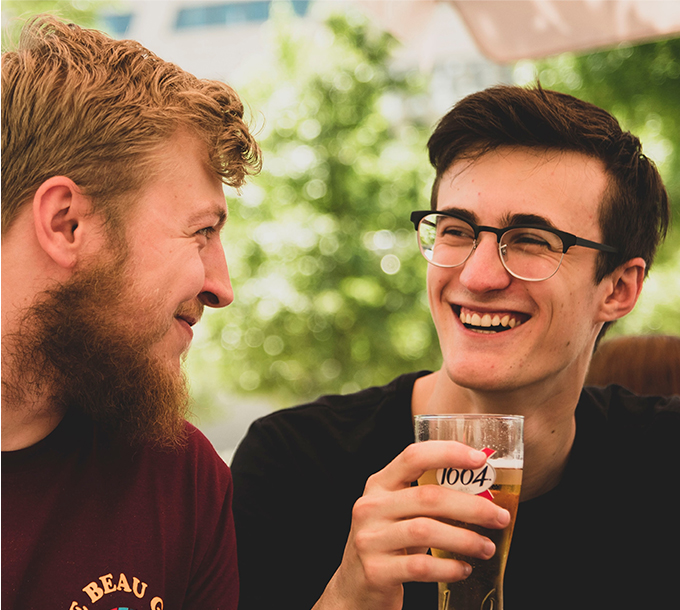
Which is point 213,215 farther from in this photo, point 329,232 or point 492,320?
point 329,232

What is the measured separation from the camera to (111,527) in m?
1.84

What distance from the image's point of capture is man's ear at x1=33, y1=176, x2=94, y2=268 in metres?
1.82

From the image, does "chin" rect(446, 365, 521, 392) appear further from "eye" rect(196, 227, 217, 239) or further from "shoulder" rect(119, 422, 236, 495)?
"eye" rect(196, 227, 217, 239)

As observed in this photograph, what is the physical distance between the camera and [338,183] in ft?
39.4

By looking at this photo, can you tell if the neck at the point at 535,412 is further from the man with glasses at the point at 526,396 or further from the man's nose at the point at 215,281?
the man's nose at the point at 215,281

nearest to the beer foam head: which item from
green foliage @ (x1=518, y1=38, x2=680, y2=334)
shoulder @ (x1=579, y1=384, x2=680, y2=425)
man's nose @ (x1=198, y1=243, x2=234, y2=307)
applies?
man's nose @ (x1=198, y1=243, x2=234, y2=307)

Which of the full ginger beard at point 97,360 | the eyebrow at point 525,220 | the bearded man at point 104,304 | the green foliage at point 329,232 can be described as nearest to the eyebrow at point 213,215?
the bearded man at point 104,304

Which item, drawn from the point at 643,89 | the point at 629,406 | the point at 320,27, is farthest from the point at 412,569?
the point at 320,27

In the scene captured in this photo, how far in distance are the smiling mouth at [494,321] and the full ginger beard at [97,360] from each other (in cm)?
102

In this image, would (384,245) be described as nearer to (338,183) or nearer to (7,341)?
(338,183)

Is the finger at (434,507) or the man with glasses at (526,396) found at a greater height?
the man with glasses at (526,396)

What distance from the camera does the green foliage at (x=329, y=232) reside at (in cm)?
1165

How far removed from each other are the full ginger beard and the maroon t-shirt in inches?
3.3

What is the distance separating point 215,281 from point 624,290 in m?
1.58
